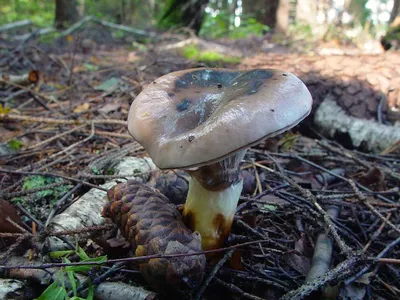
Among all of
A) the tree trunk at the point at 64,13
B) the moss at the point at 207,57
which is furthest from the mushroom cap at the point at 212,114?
the tree trunk at the point at 64,13

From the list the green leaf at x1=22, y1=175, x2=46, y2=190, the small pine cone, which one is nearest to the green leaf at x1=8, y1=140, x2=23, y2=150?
the green leaf at x1=22, y1=175, x2=46, y2=190

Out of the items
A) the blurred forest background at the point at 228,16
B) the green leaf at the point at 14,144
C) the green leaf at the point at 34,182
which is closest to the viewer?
the green leaf at the point at 34,182

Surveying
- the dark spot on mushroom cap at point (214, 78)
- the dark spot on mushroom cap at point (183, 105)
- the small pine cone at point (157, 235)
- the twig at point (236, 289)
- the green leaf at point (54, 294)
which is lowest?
the twig at point (236, 289)

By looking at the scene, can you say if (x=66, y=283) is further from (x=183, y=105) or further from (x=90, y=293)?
(x=183, y=105)

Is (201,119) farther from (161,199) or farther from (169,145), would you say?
(161,199)

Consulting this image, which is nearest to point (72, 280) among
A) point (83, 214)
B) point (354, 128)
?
point (83, 214)

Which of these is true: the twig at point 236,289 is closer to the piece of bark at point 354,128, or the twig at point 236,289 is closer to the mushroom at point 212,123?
the mushroom at point 212,123
